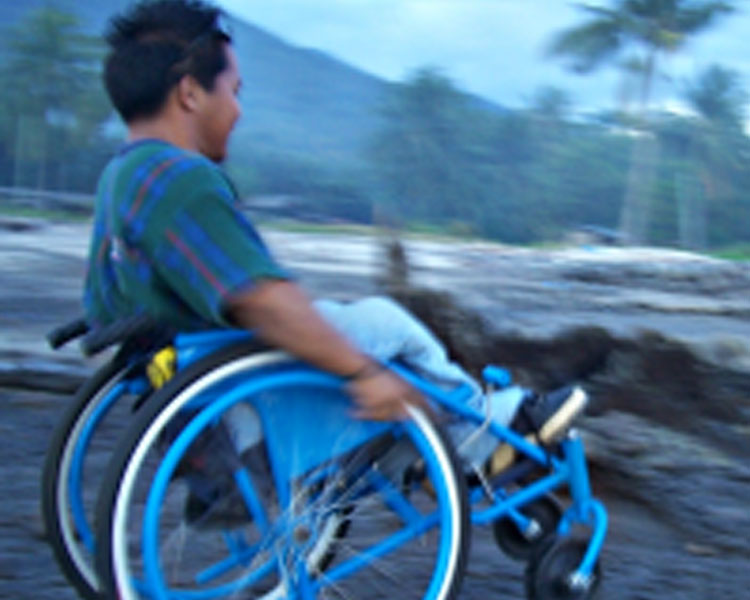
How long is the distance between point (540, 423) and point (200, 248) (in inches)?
34.8

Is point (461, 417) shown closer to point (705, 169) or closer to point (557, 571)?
point (557, 571)

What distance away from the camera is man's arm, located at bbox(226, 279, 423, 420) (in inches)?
64.8

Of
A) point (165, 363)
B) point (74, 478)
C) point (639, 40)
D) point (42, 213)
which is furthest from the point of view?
point (639, 40)

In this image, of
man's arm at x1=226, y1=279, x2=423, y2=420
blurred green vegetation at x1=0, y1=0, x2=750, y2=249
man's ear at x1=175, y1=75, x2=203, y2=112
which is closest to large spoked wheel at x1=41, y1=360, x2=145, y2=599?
man's arm at x1=226, y1=279, x2=423, y2=420

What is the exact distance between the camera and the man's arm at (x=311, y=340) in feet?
5.40

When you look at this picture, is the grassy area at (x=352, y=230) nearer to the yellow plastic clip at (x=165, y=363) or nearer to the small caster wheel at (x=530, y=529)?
the small caster wheel at (x=530, y=529)

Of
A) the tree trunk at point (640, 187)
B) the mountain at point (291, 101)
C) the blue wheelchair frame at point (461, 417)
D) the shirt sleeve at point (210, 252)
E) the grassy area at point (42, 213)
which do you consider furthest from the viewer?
the tree trunk at point (640, 187)

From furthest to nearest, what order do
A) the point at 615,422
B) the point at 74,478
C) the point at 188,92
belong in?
the point at 615,422
the point at 74,478
the point at 188,92

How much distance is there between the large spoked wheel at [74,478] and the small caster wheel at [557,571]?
0.98m

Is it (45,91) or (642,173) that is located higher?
(45,91)

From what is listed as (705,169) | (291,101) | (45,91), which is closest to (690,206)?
(705,169)

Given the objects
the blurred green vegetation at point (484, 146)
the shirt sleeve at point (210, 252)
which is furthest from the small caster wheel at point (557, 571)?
the blurred green vegetation at point (484, 146)

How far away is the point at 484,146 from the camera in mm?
42625

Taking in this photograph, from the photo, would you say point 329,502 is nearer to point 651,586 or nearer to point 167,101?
point 167,101
